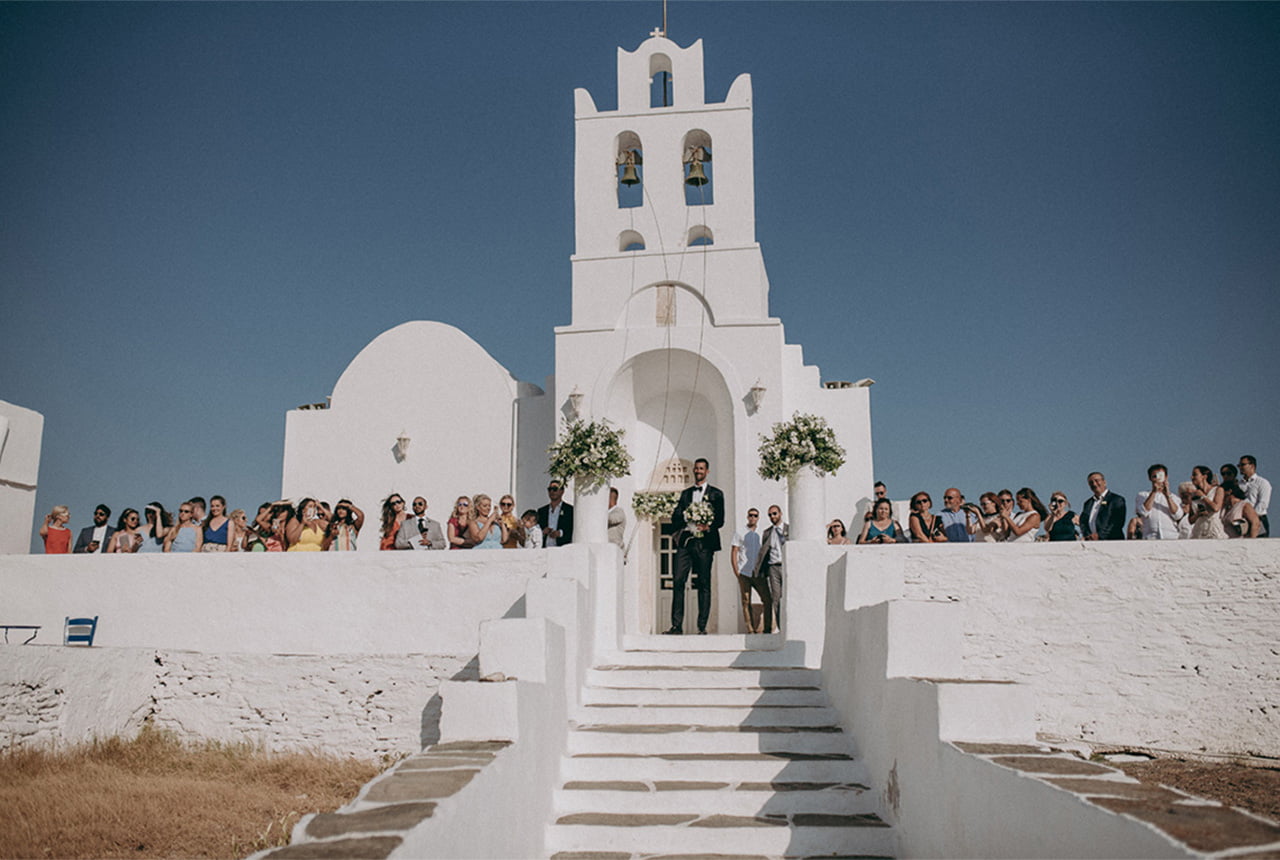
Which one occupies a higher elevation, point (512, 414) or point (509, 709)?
point (512, 414)

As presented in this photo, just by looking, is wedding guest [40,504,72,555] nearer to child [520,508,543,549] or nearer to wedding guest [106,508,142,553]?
wedding guest [106,508,142,553]

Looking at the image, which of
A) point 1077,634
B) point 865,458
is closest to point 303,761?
point 1077,634

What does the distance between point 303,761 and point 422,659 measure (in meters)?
1.39

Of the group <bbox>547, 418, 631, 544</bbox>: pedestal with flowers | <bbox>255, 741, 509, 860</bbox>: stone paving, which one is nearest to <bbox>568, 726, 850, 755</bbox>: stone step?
<bbox>255, 741, 509, 860</bbox>: stone paving

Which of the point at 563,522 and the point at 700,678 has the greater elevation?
the point at 563,522

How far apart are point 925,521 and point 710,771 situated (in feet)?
18.7

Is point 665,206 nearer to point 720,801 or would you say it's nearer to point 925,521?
point 925,521

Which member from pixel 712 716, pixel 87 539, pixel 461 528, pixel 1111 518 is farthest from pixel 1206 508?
pixel 87 539

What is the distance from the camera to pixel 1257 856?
279 cm

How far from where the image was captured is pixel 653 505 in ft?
45.1

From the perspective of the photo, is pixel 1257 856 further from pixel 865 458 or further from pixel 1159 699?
pixel 865 458

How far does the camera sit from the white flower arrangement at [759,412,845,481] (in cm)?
1050

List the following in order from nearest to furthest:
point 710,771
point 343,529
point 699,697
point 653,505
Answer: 1. point 710,771
2. point 699,697
3. point 343,529
4. point 653,505

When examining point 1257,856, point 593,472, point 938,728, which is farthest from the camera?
point 593,472
